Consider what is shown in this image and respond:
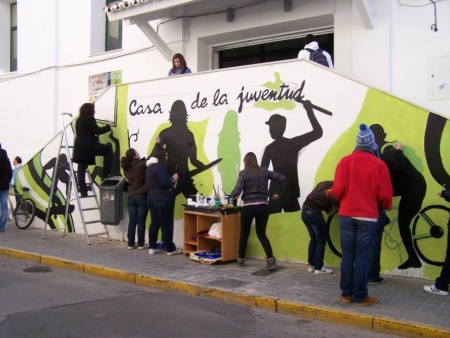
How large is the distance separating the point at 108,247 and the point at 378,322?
19.2 feet

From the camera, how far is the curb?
5.31 m

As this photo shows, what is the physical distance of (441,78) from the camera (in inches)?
321

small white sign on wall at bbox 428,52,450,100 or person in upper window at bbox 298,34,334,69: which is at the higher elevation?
person in upper window at bbox 298,34,334,69

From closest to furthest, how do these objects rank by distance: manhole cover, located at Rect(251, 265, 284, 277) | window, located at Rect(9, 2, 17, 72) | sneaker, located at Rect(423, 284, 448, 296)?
sneaker, located at Rect(423, 284, 448, 296) → manhole cover, located at Rect(251, 265, 284, 277) → window, located at Rect(9, 2, 17, 72)

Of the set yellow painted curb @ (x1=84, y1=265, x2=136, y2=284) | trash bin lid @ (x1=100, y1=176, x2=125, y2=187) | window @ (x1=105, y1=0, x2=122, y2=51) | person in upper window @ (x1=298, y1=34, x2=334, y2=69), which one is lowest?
yellow painted curb @ (x1=84, y1=265, x2=136, y2=284)

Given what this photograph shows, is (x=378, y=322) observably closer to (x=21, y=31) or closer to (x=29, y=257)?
(x=29, y=257)

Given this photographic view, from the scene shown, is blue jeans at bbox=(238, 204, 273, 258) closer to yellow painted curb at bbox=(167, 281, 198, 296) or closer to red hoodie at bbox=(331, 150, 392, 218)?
yellow painted curb at bbox=(167, 281, 198, 296)

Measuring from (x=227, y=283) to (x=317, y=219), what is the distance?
162 cm

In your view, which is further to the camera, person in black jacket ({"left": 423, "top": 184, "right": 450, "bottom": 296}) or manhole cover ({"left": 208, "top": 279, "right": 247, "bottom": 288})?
manhole cover ({"left": 208, "top": 279, "right": 247, "bottom": 288})

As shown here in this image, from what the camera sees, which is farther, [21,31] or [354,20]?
[21,31]

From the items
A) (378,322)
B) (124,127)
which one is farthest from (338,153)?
(124,127)

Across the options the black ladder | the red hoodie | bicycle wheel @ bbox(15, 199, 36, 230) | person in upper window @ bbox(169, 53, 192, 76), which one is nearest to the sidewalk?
the black ladder

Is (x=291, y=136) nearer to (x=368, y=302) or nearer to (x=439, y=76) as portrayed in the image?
(x=439, y=76)

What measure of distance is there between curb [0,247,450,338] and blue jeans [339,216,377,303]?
392mm
